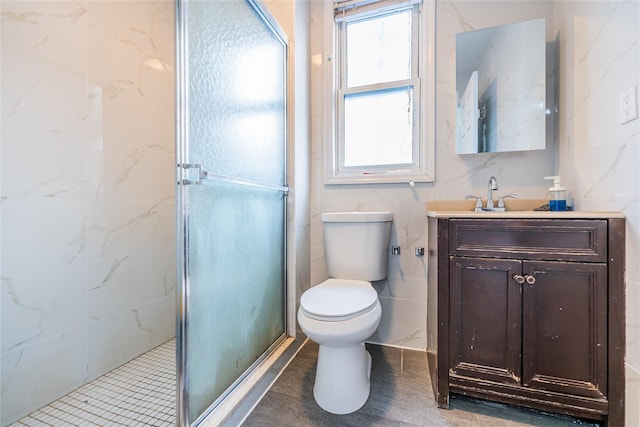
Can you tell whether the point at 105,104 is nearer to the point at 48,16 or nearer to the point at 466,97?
the point at 48,16

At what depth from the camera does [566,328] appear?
3.40 feet

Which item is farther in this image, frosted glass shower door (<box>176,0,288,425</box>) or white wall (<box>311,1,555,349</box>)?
white wall (<box>311,1,555,349</box>)

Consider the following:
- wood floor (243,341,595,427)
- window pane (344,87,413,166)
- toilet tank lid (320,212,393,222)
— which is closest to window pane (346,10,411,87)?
window pane (344,87,413,166)

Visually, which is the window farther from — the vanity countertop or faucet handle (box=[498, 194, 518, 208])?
faucet handle (box=[498, 194, 518, 208])

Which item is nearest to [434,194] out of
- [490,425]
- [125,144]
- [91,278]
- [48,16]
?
[490,425]

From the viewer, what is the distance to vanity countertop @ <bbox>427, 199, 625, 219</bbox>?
1013 millimetres

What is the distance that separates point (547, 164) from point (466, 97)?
1.82 feet

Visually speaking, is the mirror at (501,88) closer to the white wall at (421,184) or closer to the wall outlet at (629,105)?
the white wall at (421,184)

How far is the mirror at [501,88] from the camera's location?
1.45 meters

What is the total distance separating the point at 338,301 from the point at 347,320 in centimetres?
12

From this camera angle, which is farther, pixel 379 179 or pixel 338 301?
pixel 379 179

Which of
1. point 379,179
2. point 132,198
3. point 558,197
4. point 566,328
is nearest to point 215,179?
point 132,198

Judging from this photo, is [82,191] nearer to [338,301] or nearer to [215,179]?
[215,179]

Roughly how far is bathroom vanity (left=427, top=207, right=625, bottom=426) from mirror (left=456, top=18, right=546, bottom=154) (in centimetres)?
62
